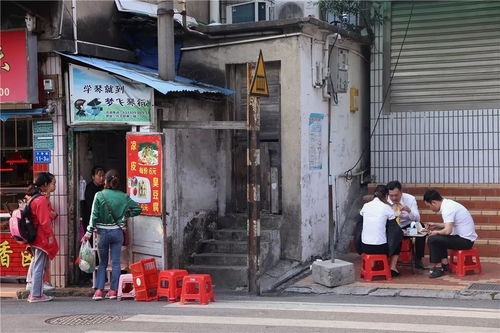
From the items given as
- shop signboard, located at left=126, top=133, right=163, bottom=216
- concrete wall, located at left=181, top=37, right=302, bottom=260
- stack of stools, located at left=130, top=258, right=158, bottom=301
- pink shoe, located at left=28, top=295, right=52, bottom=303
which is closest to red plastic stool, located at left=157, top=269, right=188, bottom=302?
stack of stools, located at left=130, top=258, right=158, bottom=301

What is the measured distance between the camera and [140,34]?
11570mm

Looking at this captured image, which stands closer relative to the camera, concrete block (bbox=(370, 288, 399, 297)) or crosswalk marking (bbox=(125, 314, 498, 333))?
crosswalk marking (bbox=(125, 314, 498, 333))

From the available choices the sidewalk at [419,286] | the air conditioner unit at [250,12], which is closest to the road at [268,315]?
the sidewalk at [419,286]

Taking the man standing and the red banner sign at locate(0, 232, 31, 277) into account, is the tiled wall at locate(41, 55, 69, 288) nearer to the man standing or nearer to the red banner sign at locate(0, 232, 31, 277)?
the red banner sign at locate(0, 232, 31, 277)

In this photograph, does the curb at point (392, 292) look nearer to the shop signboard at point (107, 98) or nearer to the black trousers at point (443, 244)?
the black trousers at point (443, 244)

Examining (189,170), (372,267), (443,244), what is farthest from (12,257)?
(443,244)

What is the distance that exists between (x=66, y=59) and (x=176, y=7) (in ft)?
7.92

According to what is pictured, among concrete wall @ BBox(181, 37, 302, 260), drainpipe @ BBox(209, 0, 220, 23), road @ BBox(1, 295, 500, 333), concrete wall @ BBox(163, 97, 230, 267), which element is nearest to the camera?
road @ BBox(1, 295, 500, 333)

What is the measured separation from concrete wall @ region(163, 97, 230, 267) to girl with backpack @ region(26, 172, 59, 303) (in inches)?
71.8

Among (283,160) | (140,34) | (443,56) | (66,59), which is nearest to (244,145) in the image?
(283,160)

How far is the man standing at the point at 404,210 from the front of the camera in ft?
34.1

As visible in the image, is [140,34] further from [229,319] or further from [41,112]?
[229,319]

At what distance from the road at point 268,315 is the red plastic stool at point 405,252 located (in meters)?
1.84

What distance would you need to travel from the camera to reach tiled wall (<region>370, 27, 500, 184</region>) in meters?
12.4
